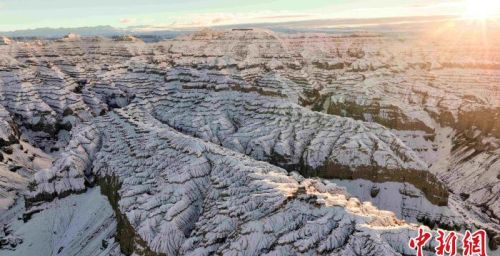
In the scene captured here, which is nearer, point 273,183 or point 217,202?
point 273,183

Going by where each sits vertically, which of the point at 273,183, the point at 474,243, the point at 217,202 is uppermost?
the point at 474,243

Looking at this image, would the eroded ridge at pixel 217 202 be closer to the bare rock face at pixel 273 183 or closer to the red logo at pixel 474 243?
the bare rock face at pixel 273 183

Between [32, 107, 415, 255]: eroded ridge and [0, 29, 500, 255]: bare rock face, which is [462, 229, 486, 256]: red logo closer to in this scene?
[0, 29, 500, 255]: bare rock face

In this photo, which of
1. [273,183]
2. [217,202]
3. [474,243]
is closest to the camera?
[474,243]

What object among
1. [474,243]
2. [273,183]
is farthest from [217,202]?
[474,243]

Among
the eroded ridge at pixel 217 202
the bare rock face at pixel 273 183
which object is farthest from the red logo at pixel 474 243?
the eroded ridge at pixel 217 202

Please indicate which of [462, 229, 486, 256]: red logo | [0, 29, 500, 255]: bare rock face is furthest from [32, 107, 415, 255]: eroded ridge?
[462, 229, 486, 256]: red logo

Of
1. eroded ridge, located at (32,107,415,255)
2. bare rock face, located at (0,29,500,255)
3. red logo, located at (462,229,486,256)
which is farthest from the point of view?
bare rock face, located at (0,29,500,255)

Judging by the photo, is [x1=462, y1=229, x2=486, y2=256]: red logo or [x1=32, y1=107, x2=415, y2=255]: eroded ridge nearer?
[x1=462, y1=229, x2=486, y2=256]: red logo

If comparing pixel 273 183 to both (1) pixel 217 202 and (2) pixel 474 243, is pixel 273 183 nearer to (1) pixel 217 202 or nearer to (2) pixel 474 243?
(1) pixel 217 202

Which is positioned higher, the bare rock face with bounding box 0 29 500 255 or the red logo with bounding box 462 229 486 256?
the red logo with bounding box 462 229 486 256

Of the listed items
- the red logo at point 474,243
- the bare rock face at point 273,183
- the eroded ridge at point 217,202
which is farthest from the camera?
the bare rock face at point 273,183

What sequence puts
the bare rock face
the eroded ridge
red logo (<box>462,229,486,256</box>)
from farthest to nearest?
the bare rock face < the eroded ridge < red logo (<box>462,229,486,256</box>)
